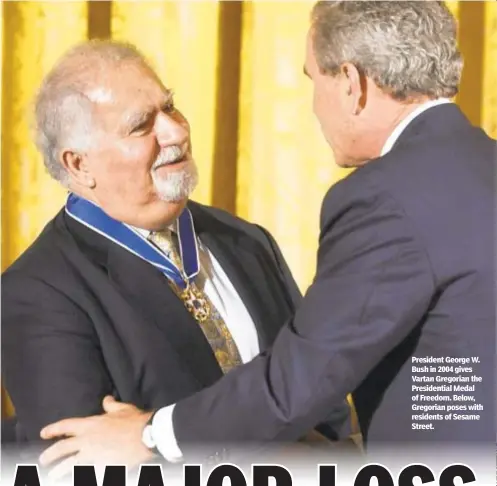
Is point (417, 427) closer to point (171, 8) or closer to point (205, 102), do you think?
point (205, 102)

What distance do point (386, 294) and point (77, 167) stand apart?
18.3 inches

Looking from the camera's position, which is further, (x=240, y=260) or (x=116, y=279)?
(x=240, y=260)

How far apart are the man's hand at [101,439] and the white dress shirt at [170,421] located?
21mm

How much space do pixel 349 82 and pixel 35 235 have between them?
0.49 meters

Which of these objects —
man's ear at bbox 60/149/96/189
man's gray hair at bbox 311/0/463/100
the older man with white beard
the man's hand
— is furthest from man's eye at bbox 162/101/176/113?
the man's hand

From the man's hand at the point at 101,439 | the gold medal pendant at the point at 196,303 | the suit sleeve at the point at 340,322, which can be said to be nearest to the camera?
the suit sleeve at the point at 340,322

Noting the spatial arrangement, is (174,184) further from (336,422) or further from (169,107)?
(336,422)

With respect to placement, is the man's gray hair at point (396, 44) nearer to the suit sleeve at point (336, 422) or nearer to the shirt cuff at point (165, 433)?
the suit sleeve at point (336, 422)

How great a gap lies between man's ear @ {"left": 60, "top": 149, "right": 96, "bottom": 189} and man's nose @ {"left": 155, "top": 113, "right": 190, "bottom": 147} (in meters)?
0.11

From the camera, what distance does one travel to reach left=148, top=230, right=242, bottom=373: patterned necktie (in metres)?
0.99

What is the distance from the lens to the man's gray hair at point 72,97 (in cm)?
97

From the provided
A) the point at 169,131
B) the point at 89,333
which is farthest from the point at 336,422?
the point at 169,131

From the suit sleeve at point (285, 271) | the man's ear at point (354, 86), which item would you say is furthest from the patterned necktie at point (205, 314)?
the man's ear at point (354, 86)

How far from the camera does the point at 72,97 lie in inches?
38.2
